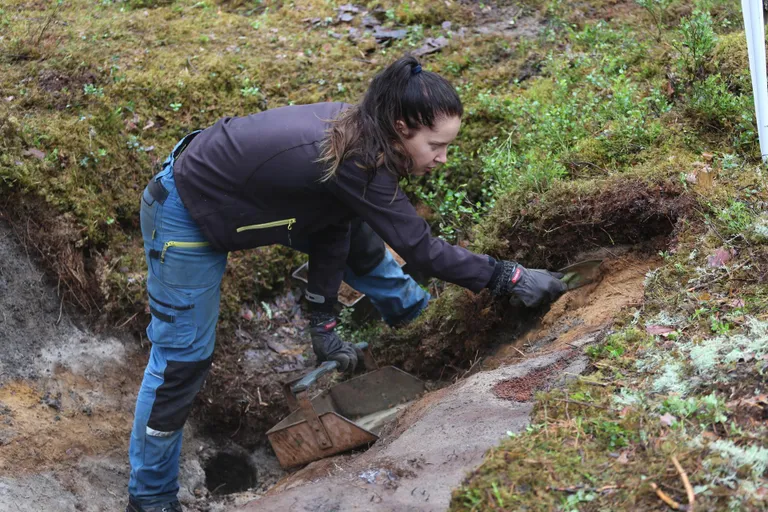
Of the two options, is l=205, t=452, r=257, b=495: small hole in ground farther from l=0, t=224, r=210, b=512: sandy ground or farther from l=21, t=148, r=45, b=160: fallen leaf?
l=21, t=148, r=45, b=160: fallen leaf

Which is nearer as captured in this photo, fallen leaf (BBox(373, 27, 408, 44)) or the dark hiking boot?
the dark hiking boot

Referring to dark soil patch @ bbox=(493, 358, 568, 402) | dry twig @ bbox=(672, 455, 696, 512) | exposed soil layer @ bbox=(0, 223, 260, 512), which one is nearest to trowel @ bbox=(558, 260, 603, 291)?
dark soil patch @ bbox=(493, 358, 568, 402)

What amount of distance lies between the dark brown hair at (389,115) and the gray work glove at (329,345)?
124 cm

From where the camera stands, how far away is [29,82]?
5.11 metres

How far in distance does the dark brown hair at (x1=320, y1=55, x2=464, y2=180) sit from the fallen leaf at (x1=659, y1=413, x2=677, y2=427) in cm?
141

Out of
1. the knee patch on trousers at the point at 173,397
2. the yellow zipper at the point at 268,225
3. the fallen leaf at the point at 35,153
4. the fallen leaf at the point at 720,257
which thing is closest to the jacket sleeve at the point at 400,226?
the yellow zipper at the point at 268,225

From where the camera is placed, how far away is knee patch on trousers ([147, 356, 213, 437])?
3.37 meters

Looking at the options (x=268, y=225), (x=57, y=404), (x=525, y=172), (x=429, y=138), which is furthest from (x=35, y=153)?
(x=525, y=172)

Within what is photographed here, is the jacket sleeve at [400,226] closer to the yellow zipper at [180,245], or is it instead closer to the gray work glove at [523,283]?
the gray work glove at [523,283]

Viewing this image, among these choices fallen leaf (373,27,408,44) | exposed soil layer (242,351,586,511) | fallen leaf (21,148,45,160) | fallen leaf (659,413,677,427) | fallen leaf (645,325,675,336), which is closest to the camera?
fallen leaf (659,413,677,427)

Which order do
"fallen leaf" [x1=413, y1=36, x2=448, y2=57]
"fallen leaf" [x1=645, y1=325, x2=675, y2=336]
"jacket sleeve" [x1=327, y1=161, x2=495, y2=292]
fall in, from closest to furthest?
1. "fallen leaf" [x1=645, y1=325, x2=675, y2=336]
2. "jacket sleeve" [x1=327, y1=161, x2=495, y2=292]
3. "fallen leaf" [x1=413, y1=36, x2=448, y2=57]

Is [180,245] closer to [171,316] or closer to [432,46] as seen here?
[171,316]

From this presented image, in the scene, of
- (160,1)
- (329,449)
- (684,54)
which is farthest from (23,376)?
(684,54)

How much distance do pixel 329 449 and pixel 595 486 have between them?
1877 mm
